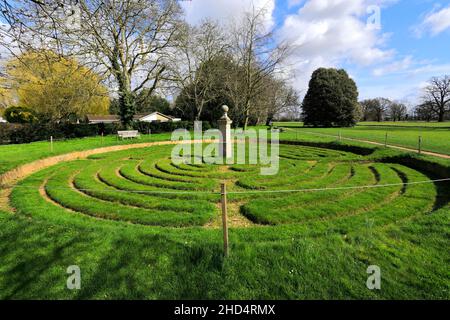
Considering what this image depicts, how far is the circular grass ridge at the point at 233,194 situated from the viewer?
6.30 m

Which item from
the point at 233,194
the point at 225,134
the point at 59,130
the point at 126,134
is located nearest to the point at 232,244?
the point at 233,194

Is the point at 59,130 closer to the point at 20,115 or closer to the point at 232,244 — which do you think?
the point at 20,115

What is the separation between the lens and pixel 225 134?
13273mm

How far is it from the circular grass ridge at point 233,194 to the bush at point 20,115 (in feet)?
104

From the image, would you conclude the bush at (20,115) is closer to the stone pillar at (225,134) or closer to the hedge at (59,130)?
the hedge at (59,130)

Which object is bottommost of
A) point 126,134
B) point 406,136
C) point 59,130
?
point 406,136

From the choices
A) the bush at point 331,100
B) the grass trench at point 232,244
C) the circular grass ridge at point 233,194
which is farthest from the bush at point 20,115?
the bush at point 331,100

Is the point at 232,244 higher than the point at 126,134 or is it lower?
lower

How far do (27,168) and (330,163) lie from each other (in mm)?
14136

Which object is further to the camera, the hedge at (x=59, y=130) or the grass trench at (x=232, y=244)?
the hedge at (x=59, y=130)

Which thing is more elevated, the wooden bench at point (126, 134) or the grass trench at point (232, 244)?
the wooden bench at point (126, 134)

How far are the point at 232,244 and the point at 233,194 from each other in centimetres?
352

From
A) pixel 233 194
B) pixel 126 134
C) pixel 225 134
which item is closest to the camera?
pixel 233 194
